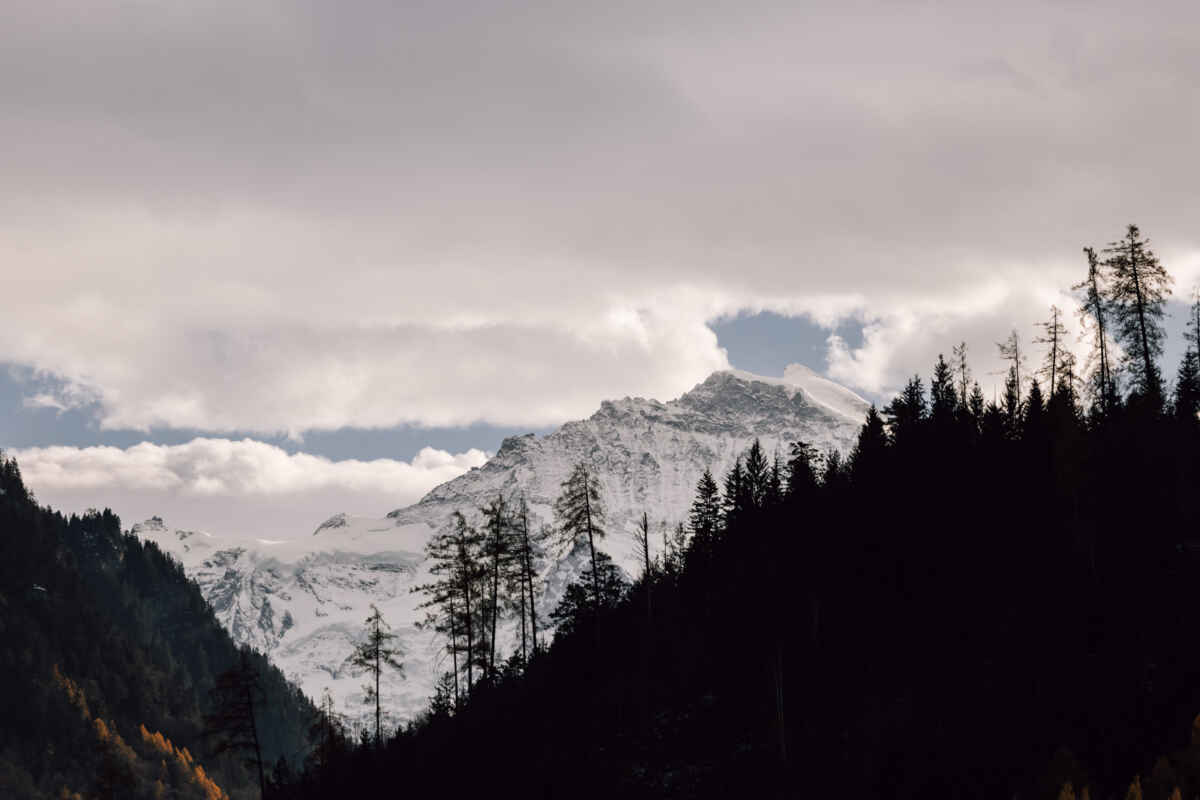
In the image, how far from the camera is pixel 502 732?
50531 millimetres

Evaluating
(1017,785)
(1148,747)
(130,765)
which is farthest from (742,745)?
(130,765)

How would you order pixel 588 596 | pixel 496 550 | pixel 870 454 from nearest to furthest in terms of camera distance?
pixel 496 550
pixel 870 454
pixel 588 596

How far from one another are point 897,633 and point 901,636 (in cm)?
36

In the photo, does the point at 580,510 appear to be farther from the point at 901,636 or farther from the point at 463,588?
the point at 901,636

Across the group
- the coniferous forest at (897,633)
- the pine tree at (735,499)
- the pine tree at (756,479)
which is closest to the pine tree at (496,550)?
the coniferous forest at (897,633)

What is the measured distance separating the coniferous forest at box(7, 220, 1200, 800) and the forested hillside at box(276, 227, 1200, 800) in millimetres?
127

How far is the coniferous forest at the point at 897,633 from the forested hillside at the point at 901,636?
0.13 meters

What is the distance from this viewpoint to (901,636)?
156ft

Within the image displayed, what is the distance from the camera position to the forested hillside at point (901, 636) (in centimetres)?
3769

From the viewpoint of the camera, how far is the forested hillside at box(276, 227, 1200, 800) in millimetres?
37688

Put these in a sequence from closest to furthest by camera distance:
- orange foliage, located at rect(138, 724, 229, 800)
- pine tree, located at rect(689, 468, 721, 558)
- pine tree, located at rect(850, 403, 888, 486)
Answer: pine tree, located at rect(850, 403, 888, 486)
pine tree, located at rect(689, 468, 721, 558)
orange foliage, located at rect(138, 724, 229, 800)

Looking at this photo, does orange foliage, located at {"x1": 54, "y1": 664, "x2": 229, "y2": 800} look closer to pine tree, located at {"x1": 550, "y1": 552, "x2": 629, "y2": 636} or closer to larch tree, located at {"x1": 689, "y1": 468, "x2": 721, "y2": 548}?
larch tree, located at {"x1": 689, "y1": 468, "x2": 721, "y2": 548}

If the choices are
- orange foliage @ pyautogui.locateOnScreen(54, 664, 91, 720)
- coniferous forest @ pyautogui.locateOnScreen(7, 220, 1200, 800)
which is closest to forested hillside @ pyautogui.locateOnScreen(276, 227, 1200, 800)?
coniferous forest @ pyautogui.locateOnScreen(7, 220, 1200, 800)

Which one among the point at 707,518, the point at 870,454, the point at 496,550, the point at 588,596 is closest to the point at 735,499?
the point at 707,518
